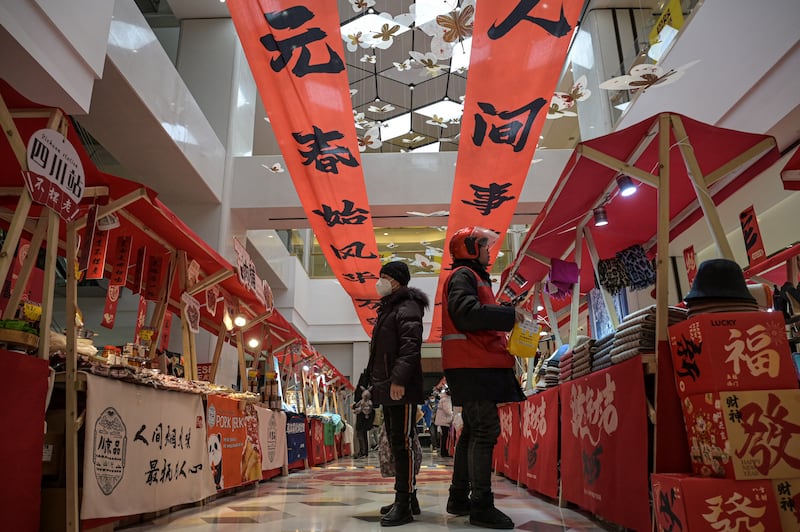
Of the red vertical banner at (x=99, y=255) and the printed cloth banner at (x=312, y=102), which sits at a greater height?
the printed cloth banner at (x=312, y=102)

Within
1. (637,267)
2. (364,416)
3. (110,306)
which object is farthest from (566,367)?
(364,416)

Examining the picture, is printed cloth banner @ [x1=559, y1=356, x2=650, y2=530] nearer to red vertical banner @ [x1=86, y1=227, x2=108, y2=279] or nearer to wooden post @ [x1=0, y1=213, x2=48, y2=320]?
wooden post @ [x1=0, y1=213, x2=48, y2=320]

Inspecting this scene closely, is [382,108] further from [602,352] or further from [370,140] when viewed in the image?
[602,352]

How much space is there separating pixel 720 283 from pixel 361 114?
26.5 ft

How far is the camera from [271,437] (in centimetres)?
650

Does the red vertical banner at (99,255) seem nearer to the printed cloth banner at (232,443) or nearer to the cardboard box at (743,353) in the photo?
the printed cloth banner at (232,443)

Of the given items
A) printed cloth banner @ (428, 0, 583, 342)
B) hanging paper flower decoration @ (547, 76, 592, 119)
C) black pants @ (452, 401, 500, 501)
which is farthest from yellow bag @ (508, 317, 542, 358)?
hanging paper flower decoration @ (547, 76, 592, 119)

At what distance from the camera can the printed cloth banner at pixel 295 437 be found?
25.2 feet

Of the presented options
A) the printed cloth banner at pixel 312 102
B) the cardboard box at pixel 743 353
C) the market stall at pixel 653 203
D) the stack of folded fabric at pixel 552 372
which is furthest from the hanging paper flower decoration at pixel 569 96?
the cardboard box at pixel 743 353

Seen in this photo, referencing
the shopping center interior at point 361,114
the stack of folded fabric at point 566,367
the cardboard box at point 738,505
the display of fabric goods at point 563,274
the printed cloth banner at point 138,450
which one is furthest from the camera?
the display of fabric goods at point 563,274

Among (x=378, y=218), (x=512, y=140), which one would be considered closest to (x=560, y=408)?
(x=512, y=140)

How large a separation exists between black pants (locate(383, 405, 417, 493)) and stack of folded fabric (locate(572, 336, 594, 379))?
42.7 inches

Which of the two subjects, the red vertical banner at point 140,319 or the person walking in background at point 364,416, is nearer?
the person walking in background at point 364,416

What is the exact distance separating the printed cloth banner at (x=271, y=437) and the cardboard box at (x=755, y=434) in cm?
491
